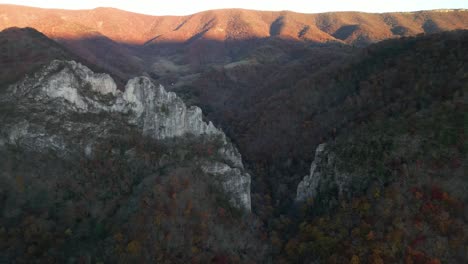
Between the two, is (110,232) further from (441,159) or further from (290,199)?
(441,159)

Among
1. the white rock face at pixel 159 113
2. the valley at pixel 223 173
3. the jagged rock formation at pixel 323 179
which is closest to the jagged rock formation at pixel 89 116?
the white rock face at pixel 159 113

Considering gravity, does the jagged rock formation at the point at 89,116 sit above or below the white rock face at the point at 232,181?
above

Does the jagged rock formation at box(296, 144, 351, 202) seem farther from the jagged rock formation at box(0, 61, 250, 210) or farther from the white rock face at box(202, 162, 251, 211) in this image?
the jagged rock formation at box(0, 61, 250, 210)

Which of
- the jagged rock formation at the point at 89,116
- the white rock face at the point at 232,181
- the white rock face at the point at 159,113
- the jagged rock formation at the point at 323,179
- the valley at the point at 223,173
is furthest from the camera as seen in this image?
the white rock face at the point at 159,113

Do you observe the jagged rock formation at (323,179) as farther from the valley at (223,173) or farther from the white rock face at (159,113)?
the white rock face at (159,113)

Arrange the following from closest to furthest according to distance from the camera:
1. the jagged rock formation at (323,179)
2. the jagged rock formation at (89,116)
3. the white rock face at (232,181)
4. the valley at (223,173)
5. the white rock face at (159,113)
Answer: the valley at (223,173) → the jagged rock formation at (89,116) → the jagged rock formation at (323,179) → the white rock face at (232,181) → the white rock face at (159,113)

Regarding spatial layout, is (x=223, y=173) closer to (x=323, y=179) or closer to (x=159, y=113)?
(x=159, y=113)
